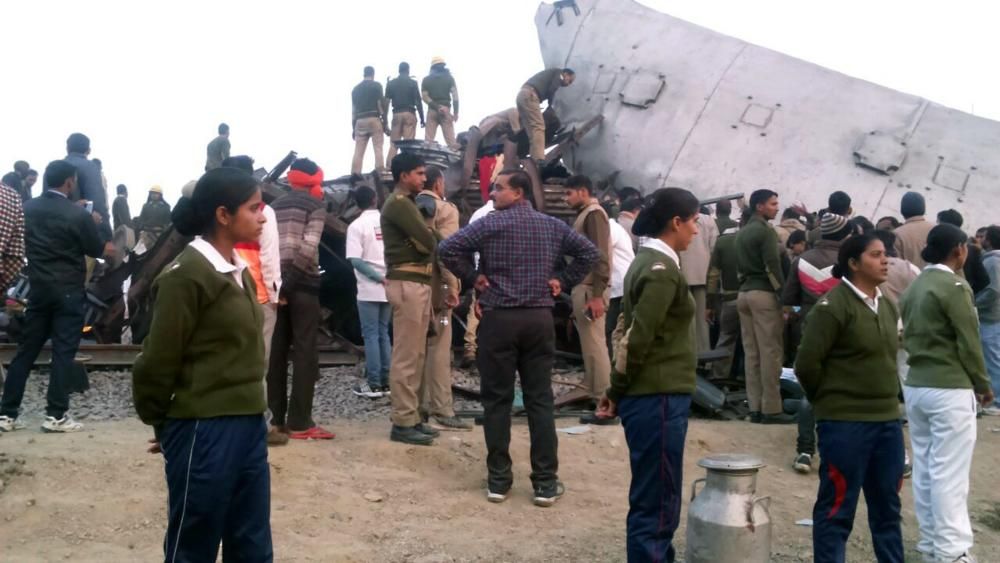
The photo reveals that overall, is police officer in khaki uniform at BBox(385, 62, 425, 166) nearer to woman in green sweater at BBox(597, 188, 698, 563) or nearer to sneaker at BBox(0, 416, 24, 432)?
sneaker at BBox(0, 416, 24, 432)

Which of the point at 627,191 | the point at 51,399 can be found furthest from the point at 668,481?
the point at 627,191

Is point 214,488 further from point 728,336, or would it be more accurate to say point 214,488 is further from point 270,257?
point 728,336

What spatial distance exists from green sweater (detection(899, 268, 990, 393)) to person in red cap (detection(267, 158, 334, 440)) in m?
3.47

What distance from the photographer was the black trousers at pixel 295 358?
6137mm

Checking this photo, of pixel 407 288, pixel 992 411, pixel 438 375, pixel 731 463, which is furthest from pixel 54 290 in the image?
pixel 992 411

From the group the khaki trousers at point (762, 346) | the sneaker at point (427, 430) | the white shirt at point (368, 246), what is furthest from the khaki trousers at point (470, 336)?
the sneaker at point (427, 430)

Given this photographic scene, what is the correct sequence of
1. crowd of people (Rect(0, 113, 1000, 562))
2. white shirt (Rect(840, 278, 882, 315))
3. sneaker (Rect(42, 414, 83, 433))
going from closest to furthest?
crowd of people (Rect(0, 113, 1000, 562)), white shirt (Rect(840, 278, 882, 315)), sneaker (Rect(42, 414, 83, 433))

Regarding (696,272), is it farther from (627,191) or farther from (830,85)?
(830,85)

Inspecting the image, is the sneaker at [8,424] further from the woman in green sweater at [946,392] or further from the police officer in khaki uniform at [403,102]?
the police officer in khaki uniform at [403,102]

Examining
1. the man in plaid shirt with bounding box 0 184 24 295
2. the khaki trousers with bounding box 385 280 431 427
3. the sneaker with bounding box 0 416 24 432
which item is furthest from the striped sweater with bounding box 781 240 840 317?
the sneaker with bounding box 0 416 24 432

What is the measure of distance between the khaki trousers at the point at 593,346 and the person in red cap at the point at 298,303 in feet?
6.40

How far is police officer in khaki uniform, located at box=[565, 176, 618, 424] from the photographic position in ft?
21.1

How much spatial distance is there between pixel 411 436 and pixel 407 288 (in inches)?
37.3

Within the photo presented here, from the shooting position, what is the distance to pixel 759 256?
24.9 ft
